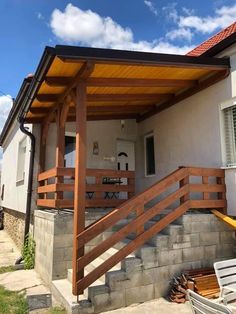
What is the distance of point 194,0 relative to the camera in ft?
29.9

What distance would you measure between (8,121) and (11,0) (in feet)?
17.2

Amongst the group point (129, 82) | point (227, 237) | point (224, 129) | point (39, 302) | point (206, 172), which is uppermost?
point (129, 82)

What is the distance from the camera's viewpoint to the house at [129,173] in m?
4.75

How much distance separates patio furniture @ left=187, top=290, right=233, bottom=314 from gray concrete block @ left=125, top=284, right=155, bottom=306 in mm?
2369

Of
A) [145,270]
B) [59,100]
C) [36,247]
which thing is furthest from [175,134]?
[36,247]

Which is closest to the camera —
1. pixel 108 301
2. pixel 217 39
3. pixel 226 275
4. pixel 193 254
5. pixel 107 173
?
pixel 226 275

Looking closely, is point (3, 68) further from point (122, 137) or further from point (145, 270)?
point (145, 270)

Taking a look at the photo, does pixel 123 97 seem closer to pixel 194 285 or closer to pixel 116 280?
pixel 116 280

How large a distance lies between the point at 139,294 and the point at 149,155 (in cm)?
551

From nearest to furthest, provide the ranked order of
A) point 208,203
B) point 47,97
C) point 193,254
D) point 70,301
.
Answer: point 70,301, point 193,254, point 208,203, point 47,97

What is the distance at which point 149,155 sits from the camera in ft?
31.9

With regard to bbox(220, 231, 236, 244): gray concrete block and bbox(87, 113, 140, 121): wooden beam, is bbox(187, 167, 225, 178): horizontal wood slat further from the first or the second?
bbox(87, 113, 140, 121): wooden beam

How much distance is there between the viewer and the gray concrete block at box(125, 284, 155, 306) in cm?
469

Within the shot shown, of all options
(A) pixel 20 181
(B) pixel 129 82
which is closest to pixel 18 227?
(A) pixel 20 181
